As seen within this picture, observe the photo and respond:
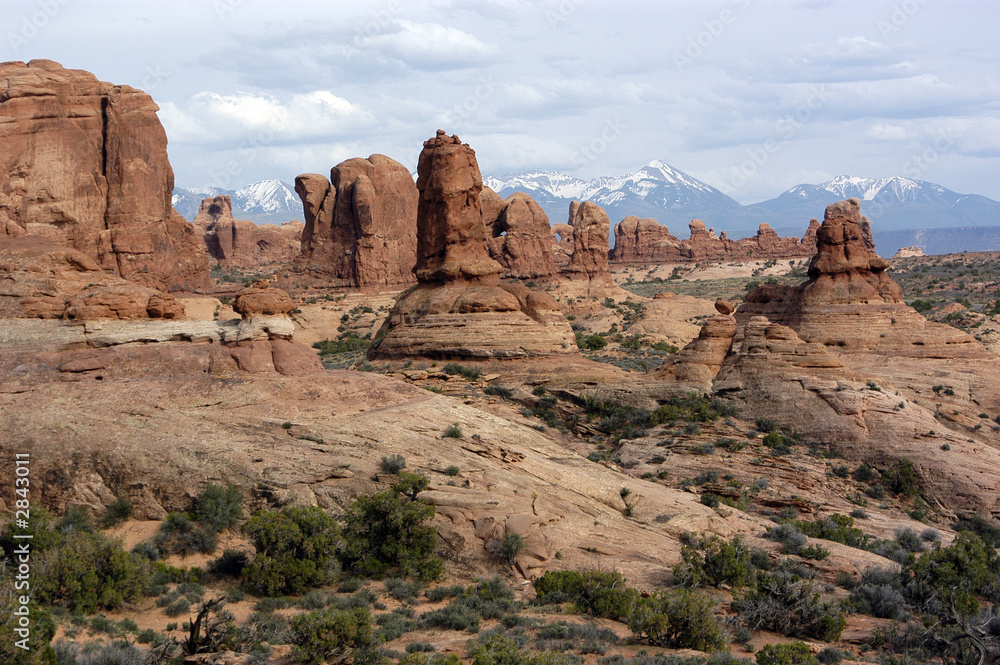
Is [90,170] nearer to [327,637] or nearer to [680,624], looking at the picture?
[327,637]

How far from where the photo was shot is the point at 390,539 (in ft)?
49.7

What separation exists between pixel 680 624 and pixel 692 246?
350 feet

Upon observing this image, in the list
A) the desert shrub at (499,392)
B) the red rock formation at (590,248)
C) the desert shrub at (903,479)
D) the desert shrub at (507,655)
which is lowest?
the desert shrub at (903,479)

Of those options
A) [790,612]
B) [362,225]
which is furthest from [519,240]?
[790,612]

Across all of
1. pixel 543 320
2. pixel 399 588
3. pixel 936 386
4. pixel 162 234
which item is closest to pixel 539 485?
pixel 399 588

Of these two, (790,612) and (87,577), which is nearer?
(87,577)

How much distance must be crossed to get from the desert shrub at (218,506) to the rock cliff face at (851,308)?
28.2 meters

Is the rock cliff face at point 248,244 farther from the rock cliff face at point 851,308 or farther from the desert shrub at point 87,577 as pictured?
the desert shrub at point 87,577

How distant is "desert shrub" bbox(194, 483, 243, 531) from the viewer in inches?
609

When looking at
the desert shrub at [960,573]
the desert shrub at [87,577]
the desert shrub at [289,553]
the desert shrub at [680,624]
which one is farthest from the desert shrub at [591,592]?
the desert shrub at [87,577]

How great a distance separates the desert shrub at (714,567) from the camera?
15.0m

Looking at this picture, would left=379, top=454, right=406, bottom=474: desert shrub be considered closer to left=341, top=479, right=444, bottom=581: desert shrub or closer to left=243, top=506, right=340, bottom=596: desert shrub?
left=341, top=479, right=444, bottom=581: desert shrub

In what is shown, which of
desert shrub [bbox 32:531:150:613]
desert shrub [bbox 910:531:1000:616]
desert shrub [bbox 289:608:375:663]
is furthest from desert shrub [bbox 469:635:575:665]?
desert shrub [bbox 910:531:1000:616]

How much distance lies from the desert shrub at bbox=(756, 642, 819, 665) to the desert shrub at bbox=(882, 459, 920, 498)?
47.2ft
